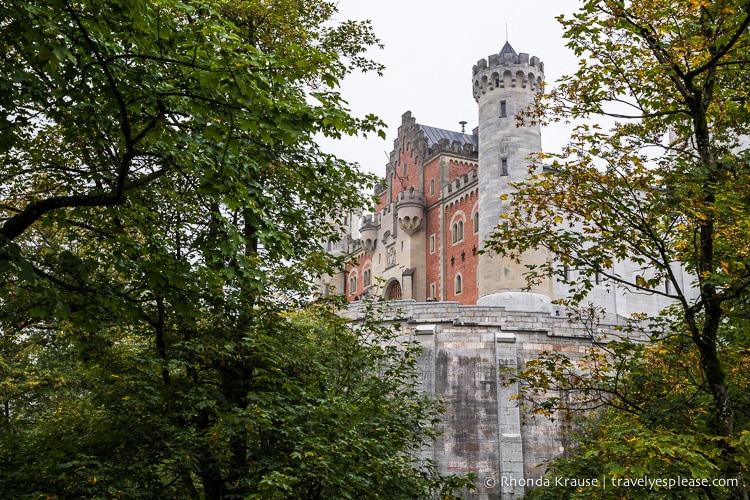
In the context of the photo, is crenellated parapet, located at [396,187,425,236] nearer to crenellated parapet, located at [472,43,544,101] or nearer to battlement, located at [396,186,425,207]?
battlement, located at [396,186,425,207]

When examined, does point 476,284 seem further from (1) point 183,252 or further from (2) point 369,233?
(1) point 183,252

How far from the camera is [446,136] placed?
59844mm

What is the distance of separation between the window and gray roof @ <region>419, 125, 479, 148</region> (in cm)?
1007

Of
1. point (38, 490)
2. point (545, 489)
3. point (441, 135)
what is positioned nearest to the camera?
point (38, 490)

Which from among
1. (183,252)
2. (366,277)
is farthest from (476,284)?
(183,252)

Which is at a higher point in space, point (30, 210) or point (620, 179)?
point (620, 179)

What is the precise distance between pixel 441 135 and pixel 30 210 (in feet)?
175

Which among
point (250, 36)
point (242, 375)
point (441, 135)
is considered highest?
point (441, 135)

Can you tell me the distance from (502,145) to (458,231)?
410 inches

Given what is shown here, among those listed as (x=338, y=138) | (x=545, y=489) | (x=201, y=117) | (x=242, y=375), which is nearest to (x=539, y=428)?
(x=545, y=489)

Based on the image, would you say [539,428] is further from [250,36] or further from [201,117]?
[201,117]

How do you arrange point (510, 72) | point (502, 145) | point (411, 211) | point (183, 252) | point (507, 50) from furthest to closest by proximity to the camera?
point (411, 211)
point (507, 50)
point (510, 72)
point (502, 145)
point (183, 252)

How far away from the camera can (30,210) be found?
841 centimetres

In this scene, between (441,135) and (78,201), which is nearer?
(78,201)
